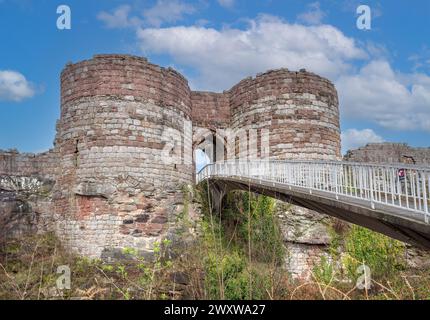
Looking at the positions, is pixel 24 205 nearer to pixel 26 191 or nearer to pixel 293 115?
pixel 26 191

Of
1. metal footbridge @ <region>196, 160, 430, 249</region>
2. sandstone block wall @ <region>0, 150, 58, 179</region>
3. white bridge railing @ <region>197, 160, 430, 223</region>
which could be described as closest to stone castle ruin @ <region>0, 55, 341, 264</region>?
sandstone block wall @ <region>0, 150, 58, 179</region>

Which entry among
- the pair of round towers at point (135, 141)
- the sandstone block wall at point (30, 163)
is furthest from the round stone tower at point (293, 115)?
the sandstone block wall at point (30, 163)

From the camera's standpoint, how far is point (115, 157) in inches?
547

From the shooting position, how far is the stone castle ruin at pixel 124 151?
13.7 m

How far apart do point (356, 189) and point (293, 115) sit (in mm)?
9371

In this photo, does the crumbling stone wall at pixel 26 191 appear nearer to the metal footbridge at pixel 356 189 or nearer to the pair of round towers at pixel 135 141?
the pair of round towers at pixel 135 141

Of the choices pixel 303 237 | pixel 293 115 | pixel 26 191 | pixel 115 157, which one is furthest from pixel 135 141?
pixel 303 237

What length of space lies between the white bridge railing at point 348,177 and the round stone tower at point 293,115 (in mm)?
2923

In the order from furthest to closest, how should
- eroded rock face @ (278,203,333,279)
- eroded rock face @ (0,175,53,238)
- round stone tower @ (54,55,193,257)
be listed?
eroded rock face @ (278,203,333,279)
eroded rock face @ (0,175,53,238)
round stone tower @ (54,55,193,257)

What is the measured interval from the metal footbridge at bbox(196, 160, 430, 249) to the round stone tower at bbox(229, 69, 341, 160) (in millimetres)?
3102

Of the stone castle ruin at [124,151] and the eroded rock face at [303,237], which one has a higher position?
the stone castle ruin at [124,151]

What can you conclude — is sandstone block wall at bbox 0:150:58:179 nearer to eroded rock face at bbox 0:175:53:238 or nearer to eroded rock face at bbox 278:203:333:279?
eroded rock face at bbox 0:175:53:238

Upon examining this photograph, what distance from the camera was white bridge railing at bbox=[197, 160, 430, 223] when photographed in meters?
5.42
